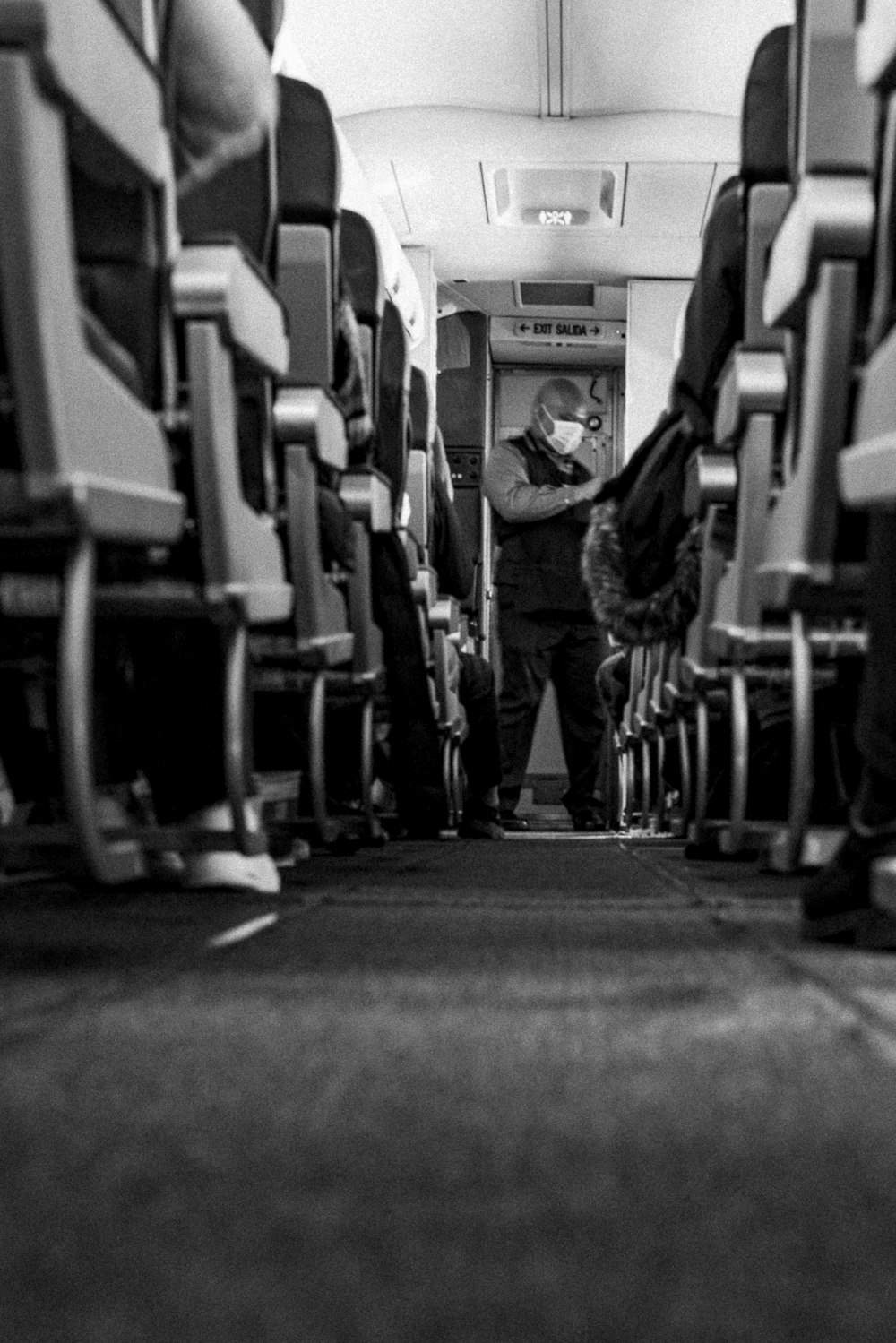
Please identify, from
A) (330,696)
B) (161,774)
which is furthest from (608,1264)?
(330,696)

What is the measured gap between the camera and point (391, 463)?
3.94 metres

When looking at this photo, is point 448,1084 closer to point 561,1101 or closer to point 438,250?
point 561,1101

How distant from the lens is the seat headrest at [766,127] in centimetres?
262

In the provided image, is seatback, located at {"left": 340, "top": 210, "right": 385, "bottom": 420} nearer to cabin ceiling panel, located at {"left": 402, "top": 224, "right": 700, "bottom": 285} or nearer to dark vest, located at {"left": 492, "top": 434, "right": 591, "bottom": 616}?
dark vest, located at {"left": 492, "top": 434, "right": 591, "bottom": 616}

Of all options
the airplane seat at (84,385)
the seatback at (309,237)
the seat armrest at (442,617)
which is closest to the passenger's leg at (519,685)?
the seat armrest at (442,617)

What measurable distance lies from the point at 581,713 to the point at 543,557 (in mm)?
880

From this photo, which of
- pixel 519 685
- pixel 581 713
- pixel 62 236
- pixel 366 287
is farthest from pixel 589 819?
pixel 62 236

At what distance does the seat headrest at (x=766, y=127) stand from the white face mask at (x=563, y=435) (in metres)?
5.35

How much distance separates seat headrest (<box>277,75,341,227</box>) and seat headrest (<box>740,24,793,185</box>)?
81 cm

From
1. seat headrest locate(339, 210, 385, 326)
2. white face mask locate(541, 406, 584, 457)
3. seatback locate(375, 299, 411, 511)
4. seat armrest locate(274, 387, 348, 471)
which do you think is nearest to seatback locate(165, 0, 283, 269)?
seat armrest locate(274, 387, 348, 471)

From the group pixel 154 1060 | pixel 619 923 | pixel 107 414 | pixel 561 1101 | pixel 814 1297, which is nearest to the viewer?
pixel 814 1297

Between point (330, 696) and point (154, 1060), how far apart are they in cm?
237

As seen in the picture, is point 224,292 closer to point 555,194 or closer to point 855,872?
point 855,872

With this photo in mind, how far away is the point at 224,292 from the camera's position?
1915 millimetres
